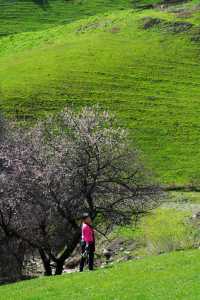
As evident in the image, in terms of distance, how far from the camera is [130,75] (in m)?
80.8

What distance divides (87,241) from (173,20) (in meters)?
72.9

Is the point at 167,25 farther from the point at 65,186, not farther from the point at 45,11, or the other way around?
the point at 65,186

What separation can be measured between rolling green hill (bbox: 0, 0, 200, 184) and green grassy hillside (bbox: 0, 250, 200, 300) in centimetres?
2743

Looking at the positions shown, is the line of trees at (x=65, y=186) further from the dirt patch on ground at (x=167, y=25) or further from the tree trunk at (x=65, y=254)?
the dirt patch on ground at (x=167, y=25)

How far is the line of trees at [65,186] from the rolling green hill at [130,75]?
62.7 ft

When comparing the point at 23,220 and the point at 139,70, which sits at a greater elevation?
the point at 139,70

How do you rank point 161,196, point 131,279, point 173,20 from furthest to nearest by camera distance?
1. point 173,20
2. point 161,196
3. point 131,279

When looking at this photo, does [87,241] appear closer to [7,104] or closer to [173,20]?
[7,104]

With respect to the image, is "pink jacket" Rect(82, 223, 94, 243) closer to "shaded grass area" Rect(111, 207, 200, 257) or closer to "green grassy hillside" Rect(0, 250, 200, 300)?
"green grassy hillside" Rect(0, 250, 200, 300)

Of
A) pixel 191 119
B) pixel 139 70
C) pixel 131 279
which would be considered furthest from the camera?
pixel 139 70

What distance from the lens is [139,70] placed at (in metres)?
82.3

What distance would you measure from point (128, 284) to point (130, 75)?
190 feet

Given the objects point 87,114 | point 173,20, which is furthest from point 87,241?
point 173,20

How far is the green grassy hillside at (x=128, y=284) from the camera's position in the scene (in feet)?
75.4
